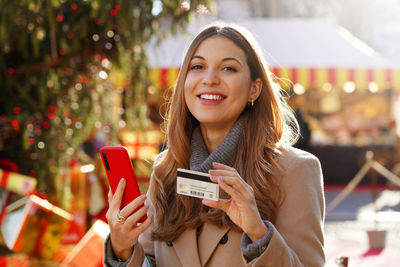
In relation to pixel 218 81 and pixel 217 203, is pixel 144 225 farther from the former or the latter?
pixel 218 81

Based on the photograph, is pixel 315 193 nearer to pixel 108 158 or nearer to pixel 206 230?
pixel 206 230

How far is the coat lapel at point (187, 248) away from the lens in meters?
2.06

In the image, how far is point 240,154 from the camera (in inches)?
83.0

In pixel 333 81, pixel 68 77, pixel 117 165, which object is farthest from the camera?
pixel 333 81

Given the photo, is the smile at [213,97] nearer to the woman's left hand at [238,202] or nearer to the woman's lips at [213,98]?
the woman's lips at [213,98]

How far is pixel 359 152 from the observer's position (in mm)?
14266

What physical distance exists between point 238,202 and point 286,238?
28cm

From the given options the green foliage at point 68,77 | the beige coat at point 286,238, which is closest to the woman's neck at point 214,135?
the beige coat at point 286,238

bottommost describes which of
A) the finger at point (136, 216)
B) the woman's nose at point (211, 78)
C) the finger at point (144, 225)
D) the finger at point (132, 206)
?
the finger at point (144, 225)

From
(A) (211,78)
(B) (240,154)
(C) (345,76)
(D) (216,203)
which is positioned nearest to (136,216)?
(D) (216,203)

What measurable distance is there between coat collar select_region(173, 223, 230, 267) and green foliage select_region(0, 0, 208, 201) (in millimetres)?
3120

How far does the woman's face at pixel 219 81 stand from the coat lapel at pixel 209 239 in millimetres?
378

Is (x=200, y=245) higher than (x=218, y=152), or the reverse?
(x=218, y=152)

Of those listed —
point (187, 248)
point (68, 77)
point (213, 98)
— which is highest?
point (213, 98)
